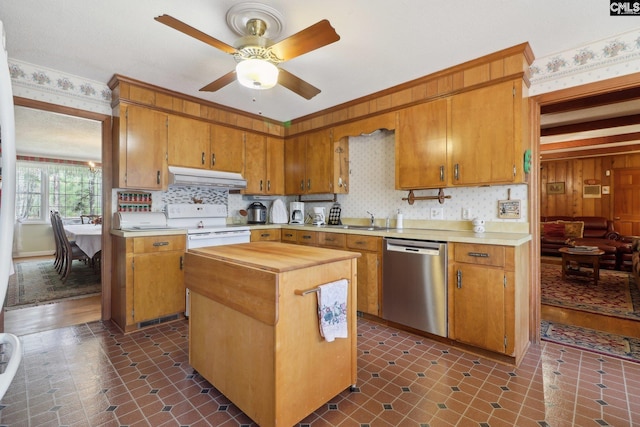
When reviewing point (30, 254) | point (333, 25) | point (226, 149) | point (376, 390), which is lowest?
point (376, 390)

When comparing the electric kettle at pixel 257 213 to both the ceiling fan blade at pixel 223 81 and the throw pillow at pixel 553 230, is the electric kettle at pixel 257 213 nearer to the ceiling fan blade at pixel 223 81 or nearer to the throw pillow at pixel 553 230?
the ceiling fan blade at pixel 223 81

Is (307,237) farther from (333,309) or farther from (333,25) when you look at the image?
(333,25)

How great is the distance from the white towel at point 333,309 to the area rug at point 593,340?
214cm

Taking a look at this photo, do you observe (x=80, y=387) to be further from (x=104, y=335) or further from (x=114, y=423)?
(x=104, y=335)

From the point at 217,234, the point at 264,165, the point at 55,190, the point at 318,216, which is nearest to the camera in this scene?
the point at 217,234

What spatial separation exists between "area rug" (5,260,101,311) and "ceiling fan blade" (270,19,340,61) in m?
4.16

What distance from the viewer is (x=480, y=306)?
7.80ft

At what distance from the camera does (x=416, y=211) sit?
342 centimetres

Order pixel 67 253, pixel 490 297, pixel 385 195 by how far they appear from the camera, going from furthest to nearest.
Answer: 1. pixel 67 253
2. pixel 385 195
3. pixel 490 297

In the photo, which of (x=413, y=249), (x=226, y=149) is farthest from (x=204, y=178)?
(x=413, y=249)

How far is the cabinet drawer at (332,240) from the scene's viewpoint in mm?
3353

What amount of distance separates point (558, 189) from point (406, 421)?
27.5 feet

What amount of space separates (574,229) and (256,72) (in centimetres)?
751

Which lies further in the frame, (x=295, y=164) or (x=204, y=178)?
(x=295, y=164)
